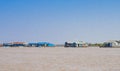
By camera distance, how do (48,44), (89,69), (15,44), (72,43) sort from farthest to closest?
1. (15,44)
2. (48,44)
3. (72,43)
4. (89,69)

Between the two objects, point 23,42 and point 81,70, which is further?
point 23,42

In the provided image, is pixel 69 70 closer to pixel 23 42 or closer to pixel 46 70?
pixel 46 70

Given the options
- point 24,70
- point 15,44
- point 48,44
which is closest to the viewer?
point 24,70

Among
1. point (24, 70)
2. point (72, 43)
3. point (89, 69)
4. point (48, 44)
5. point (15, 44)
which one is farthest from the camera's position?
point (15, 44)

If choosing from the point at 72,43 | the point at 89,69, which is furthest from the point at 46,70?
the point at 72,43

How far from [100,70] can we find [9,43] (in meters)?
132

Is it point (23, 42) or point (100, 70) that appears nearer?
point (100, 70)

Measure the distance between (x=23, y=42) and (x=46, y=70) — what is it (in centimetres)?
13333

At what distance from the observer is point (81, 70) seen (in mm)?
16297

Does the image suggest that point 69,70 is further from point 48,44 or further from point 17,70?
point 48,44

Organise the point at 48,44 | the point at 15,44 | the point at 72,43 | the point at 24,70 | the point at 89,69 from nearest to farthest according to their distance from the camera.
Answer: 1. the point at 24,70
2. the point at 89,69
3. the point at 72,43
4. the point at 48,44
5. the point at 15,44

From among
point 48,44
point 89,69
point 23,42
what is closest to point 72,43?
point 48,44

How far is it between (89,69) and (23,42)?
132833 millimetres

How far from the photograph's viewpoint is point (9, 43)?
145 metres
